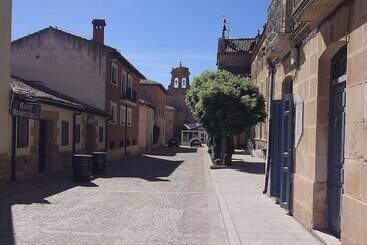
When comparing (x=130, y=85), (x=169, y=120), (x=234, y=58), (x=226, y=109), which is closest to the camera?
(x=226, y=109)

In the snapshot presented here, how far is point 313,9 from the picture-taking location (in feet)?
24.3

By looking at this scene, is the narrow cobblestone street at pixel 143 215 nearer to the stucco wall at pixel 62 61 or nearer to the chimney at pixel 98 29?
the stucco wall at pixel 62 61

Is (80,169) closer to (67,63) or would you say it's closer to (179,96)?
(67,63)

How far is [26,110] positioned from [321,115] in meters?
11.9

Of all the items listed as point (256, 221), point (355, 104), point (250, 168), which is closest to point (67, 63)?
point (250, 168)

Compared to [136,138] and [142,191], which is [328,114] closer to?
[142,191]

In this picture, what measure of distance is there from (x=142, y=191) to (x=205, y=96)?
440 inches

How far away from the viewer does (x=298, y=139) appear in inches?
364

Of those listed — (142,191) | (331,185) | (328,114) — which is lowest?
(142,191)

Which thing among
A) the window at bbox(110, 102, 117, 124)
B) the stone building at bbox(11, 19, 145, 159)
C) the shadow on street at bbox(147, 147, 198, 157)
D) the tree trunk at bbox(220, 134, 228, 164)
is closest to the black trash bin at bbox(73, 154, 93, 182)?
the tree trunk at bbox(220, 134, 228, 164)

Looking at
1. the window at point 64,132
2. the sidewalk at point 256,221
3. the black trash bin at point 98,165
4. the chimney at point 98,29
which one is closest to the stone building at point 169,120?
the chimney at point 98,29

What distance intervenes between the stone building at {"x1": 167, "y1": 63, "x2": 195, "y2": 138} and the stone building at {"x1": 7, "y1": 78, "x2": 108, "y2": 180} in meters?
47.9

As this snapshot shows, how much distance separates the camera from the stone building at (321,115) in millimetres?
5766

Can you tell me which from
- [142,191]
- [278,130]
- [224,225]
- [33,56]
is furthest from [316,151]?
[33,56]
